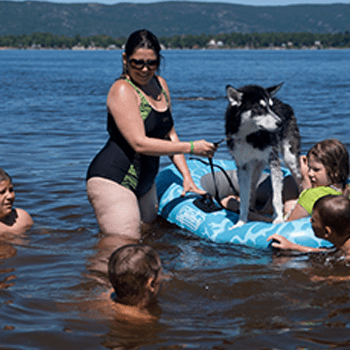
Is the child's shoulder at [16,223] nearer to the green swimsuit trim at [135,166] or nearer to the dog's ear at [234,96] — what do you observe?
the green swimsuit trim at [135,166]

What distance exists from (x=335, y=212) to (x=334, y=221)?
110mm

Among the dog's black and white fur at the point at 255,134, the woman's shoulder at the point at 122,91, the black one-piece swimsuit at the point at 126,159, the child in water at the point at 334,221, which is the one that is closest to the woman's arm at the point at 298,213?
the dog's black and white fur at the point at 255,134

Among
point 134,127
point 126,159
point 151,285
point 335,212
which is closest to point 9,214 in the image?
point 126,159

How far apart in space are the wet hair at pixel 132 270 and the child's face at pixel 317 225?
6.05 ft

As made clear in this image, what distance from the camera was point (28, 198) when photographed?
8734 millimetres

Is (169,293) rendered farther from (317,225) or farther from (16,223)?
(16,223)

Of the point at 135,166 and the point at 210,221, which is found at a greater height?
the point at 135,166

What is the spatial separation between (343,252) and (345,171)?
3.09ft

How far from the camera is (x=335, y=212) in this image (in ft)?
16.5

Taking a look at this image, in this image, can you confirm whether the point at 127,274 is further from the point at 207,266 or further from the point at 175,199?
the point at 175,199

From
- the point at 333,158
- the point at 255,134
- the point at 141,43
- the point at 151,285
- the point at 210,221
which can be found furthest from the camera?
the point at 210,221

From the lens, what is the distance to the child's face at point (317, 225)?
524 cm

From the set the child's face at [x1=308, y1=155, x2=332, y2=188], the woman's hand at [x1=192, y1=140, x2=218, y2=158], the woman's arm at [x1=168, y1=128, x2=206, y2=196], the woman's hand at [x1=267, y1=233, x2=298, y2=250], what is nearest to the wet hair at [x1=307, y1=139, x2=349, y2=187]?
the child's face at [x1=308, y1=155, x2=332, y2=188]

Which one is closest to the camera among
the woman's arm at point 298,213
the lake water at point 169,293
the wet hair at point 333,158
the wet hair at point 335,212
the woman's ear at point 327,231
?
the lake water at point 169,293
